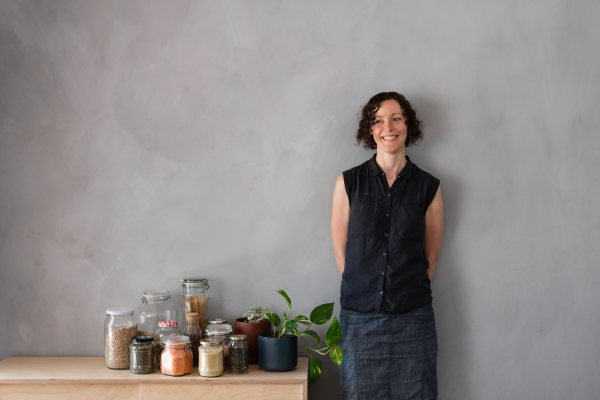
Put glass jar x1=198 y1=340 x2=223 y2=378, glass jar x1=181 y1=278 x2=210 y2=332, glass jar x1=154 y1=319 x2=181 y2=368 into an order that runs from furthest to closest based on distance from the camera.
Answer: glass jar x1=181 y1=278 x2=210 y2=332 → glass jar x1=154 y1=319 x2=181 y2=368 → glass jar x1=198 y1=340 x2=223 y2=378

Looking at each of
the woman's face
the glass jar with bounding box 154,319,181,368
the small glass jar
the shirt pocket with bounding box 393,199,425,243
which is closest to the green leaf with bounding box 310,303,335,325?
the small glass jar

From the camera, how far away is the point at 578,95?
5.82 ft

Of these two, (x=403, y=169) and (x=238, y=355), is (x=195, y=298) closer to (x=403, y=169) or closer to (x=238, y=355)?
(x=238, y=355)

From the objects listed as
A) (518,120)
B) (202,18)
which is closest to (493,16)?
(518,120)

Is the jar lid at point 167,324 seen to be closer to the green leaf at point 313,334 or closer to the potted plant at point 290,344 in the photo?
the potted plant at point 290,344

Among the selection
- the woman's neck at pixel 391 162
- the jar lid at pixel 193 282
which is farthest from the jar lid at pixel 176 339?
the woman's neck at pixel 391 162

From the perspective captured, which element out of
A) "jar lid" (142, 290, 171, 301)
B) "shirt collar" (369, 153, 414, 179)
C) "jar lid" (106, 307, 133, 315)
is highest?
"shirt collar" (369, 153, 414, 179)

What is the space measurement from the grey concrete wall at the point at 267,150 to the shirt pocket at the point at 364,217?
17 centimetres

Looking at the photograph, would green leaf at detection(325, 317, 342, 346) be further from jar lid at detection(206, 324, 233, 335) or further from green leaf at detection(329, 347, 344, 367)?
jar lid at detection(206, 324, 233, 335)

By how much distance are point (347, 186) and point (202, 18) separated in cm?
87

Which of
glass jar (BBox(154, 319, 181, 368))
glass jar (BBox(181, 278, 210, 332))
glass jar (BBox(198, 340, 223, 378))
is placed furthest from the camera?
glass jar (BBox(181, 278, 210, 332))

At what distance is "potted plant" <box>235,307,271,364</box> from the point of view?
1.62 metres

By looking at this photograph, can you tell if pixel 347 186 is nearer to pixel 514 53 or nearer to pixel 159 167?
pixel 159 167

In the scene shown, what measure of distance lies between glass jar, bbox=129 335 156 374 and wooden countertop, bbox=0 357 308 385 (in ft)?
0.07
